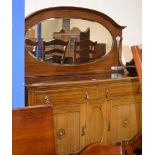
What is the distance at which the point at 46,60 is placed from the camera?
299 centimetres

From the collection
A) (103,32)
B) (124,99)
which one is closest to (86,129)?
(124,99)

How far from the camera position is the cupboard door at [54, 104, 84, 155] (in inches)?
103

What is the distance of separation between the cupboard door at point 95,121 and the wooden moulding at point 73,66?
0.54m

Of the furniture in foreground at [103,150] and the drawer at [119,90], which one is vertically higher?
the drawer at [119,90]

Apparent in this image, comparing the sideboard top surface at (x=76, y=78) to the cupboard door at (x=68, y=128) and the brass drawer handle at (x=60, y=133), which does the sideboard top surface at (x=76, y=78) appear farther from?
the brass drawer handle at (x=60, y=133)

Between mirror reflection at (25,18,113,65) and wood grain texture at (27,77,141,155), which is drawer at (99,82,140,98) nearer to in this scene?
wood grain texture at (27,77,141,155)

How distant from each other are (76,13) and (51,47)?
484 millimetres

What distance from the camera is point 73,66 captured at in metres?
3.15

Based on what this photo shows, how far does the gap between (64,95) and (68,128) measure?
32cm

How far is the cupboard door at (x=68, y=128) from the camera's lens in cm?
262

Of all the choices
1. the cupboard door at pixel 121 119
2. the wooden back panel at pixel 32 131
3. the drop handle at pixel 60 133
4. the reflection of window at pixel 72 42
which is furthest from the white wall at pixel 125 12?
the wooden back panel at pixel 32 131

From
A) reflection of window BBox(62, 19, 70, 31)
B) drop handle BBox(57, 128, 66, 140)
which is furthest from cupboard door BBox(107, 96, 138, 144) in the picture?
reflection of window BBox(62, 19, 70, 31)

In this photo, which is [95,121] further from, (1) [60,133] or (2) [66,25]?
(2) [66,25]
